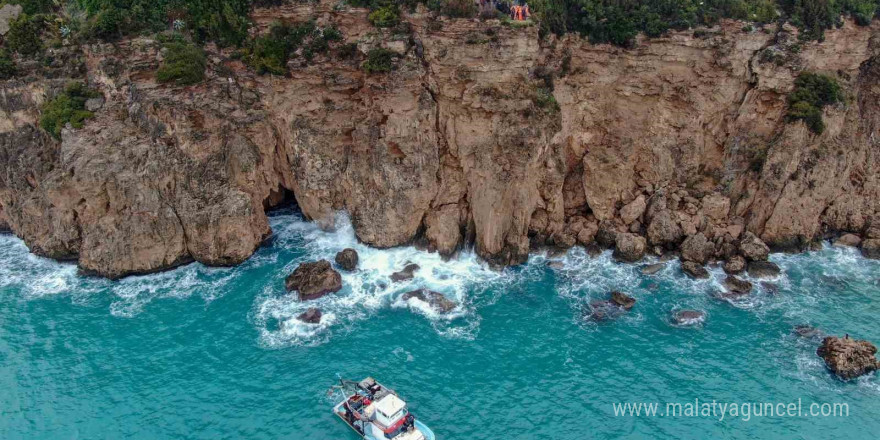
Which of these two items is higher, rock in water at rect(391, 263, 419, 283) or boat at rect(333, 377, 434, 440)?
rock in water at rect(391, 263, 419, 283)

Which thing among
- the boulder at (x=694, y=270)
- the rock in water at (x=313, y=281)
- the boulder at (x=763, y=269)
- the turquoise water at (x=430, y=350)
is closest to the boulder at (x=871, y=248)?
the turquoise water at (x=430, y=350)

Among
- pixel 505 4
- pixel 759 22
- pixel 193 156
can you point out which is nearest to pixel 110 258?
pixel 193 156

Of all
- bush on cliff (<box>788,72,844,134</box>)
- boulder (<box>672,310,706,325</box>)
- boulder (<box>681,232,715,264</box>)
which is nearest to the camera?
boulder (<box>672,310,706,325</box>)

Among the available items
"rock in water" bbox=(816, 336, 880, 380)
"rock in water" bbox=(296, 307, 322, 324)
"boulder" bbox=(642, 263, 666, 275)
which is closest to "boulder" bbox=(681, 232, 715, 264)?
"boulder" bbox=(642, 263, 666, 275)

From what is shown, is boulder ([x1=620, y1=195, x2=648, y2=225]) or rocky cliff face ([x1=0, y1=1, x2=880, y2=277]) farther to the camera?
boulder ([x1=620, y1=195, x2=648, y2=225])

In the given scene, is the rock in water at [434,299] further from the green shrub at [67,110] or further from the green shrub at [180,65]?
the green shrub at [67,110]

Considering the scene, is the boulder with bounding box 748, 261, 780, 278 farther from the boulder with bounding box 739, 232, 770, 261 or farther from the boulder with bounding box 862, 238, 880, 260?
the boulder with bounding box 862, 238, 880, 260
